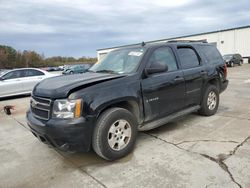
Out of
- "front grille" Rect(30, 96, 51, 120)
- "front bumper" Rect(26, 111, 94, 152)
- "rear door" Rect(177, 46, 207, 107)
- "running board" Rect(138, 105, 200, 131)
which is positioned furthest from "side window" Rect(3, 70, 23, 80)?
"running board" Rect(138, 105, 200, 131)

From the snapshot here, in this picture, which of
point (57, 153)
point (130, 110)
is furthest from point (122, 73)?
point (57, 153)

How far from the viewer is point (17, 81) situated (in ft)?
34.9

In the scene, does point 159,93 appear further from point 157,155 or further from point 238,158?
point 238,158

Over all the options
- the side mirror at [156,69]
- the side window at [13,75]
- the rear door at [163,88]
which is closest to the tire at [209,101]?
the rear door at [163,88]

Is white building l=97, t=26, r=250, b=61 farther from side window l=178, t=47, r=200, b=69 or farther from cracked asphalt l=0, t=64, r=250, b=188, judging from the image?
cracked asphalt l=0, t=64, r=250, b=188

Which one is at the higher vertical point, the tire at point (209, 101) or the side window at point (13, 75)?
the side window at point (13, 75)

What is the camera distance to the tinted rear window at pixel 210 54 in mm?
5598

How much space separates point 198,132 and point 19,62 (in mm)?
64011

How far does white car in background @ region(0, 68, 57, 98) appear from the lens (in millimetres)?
10375

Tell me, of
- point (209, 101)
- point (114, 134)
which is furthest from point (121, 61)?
point (209, 101)

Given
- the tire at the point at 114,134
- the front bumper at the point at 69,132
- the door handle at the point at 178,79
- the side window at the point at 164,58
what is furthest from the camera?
the door handle at the point at 178,79

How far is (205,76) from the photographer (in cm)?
529

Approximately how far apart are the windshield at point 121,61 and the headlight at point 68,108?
122cm

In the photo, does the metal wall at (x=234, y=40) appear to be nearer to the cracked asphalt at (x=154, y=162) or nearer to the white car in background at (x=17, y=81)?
the white car in background at (x=17, y=81)
